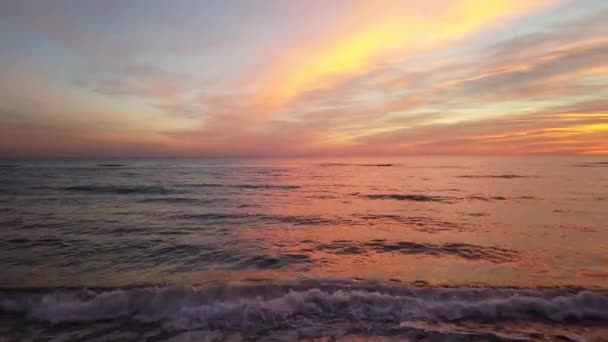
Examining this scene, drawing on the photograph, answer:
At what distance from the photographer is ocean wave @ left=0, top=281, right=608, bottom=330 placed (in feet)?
18.9

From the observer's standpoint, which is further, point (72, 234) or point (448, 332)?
point (72, 234)

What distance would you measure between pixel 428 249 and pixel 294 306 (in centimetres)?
604

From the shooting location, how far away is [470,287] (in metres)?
6.99

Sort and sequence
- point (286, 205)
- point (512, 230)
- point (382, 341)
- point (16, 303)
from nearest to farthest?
point (382, 341)
point (16, 303)
point (512, 230)
point (286, 205)

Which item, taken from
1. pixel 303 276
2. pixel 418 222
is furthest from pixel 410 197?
pixel 303 276

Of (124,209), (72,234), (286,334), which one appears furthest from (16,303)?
(124,209)

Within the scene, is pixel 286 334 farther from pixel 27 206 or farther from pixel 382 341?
pixel 27 206

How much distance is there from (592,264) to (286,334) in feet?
28.8

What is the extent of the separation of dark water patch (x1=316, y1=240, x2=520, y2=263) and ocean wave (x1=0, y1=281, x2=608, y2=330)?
2908 mm

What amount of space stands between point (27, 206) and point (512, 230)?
81.9ft

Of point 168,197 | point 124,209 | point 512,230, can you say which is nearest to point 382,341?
point 512,230

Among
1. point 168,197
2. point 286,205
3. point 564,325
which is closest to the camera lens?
point 564,325

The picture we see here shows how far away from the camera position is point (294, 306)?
6.15 m

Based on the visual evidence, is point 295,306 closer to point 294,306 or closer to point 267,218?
point 294,306
